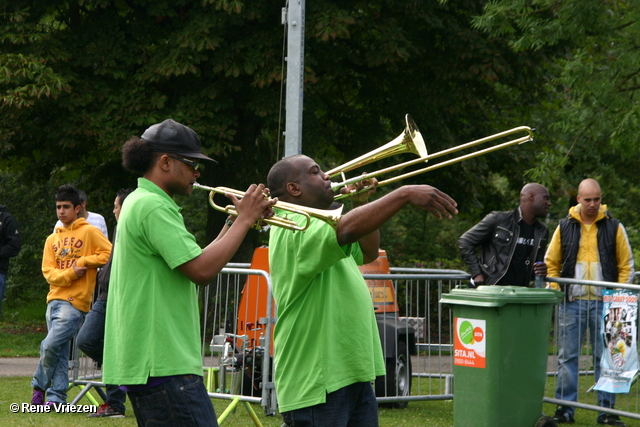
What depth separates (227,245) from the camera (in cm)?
328

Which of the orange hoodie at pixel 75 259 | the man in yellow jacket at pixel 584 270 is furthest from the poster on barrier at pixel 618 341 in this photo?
the orange hoodie at pixel 75 259

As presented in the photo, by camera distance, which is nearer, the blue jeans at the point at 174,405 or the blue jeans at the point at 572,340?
the blue jeans at the point at 174,405

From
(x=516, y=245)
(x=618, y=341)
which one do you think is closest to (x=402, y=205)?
(x=618, y=341)

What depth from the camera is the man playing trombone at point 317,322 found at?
11.9ft

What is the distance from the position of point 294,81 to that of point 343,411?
4129 millimetres

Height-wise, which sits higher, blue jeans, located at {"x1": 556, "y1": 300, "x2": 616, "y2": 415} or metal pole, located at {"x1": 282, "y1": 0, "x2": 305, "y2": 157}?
metal pole, located at {"x1": 282, "y1": 0, "x2": 305, "y2": 157}

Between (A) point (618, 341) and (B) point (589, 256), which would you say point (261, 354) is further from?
(B) point (589, 256)

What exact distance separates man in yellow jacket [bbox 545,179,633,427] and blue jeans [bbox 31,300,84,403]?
4103 millimetres

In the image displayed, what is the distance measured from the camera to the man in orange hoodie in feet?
24.5

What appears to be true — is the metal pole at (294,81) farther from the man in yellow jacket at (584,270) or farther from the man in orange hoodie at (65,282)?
the man in yellow jacket at (584,270)

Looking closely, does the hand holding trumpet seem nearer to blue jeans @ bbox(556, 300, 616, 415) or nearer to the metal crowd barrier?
the metal crowd barrier

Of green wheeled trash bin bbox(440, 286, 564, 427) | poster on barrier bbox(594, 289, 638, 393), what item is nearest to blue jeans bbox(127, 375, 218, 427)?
green wheeled trash bin bbox(440, 286, 564, 427)

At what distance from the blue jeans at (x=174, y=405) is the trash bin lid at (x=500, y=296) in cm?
364

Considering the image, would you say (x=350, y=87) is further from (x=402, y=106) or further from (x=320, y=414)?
(x=320, y=414)
